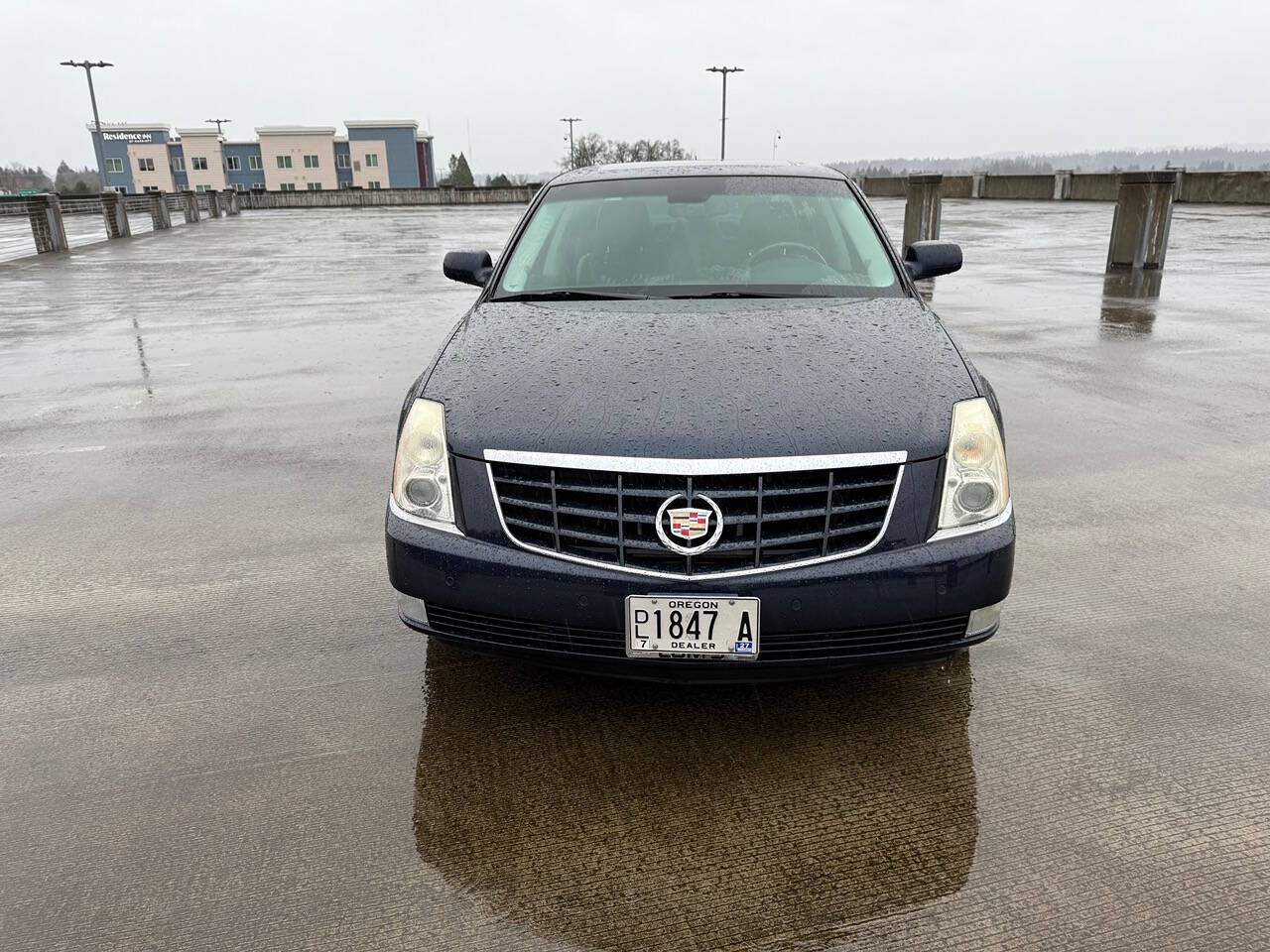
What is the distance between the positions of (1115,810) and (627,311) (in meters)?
2.17

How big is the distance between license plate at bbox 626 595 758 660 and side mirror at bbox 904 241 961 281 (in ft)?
7.95

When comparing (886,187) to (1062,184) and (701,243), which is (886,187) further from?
(701,243)

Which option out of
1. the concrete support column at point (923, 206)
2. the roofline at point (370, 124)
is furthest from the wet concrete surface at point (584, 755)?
the roofline at point (370, 124)

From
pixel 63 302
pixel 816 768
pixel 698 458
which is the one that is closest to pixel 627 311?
pixel 698 458

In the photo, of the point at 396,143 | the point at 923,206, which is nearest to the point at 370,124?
the point at 396,143

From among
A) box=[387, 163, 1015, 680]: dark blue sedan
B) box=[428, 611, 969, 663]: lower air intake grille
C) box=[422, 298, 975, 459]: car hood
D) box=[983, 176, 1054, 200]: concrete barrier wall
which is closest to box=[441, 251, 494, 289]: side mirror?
box=[422, 298, 975, 459]: car hood

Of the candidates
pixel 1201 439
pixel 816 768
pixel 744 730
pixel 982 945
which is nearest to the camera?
pixel 982 945

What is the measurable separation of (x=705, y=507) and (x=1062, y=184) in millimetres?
37561

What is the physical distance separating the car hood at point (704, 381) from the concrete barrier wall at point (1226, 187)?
3093cm

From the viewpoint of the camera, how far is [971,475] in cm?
253

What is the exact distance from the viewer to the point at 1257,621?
333 centimetres

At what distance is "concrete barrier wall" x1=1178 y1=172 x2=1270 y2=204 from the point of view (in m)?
27.7

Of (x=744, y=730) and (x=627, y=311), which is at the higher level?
(x=627, y=311)

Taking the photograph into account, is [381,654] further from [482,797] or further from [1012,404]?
[1012,404]
